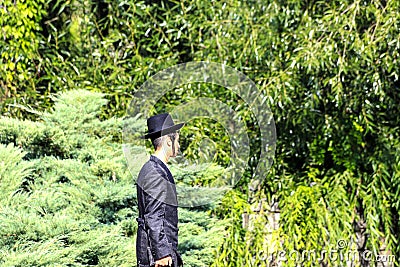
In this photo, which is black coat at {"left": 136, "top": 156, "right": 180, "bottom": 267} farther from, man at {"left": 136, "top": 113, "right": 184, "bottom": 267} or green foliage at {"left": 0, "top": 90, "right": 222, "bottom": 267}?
green foliage at {"left": 0, "top": 90, "right": 222, "bottom": 267}

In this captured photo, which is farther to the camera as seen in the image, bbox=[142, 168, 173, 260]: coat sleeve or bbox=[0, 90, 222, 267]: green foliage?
bbox=[0, 90, 222, 267]: green foliage

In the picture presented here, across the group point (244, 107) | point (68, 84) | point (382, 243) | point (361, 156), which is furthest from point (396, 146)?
point (68, 84)

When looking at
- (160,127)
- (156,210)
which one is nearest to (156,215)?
(156,210)

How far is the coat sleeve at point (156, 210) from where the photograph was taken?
2.78 m

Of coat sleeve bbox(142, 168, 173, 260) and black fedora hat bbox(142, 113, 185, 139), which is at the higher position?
black fedora hat bbox(142, 113, 185, 139)

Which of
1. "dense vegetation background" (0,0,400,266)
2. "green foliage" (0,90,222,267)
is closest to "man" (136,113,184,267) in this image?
"green foliage" (0,90,222,267)

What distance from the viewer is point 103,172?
3881 millimetres

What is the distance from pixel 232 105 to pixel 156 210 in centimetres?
180

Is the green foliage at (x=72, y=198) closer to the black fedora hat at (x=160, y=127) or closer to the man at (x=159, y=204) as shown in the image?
the man at (x=159, y=204)

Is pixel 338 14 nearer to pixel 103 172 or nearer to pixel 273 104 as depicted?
pixel 273 104

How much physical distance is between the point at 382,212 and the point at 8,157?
246 cm

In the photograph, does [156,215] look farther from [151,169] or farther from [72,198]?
[72,198]

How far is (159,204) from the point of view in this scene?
9.20 feet

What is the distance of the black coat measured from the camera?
2.79m
